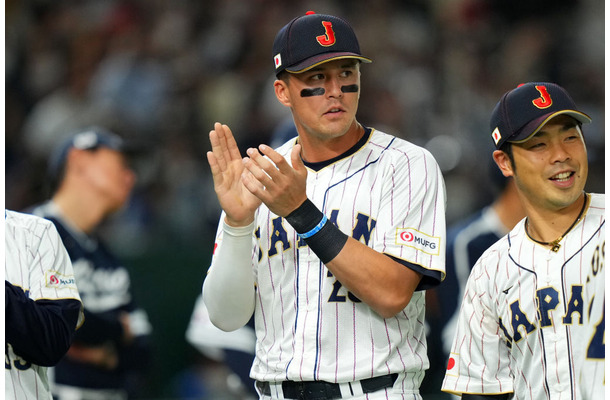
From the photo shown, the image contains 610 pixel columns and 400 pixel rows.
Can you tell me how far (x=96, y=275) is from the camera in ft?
16.7

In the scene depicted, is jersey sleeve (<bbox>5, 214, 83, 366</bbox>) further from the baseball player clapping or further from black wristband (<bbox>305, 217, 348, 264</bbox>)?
black wristband (<bbox>305, 217, 348, 264</bbox>)

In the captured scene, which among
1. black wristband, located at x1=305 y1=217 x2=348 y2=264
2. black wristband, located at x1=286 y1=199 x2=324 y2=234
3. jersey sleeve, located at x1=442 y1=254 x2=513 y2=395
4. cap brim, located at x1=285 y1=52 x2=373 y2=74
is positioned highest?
cap brim, located at x1=285 y1=52 x2=373 y2=74

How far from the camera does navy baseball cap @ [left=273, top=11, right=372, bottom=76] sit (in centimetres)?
280

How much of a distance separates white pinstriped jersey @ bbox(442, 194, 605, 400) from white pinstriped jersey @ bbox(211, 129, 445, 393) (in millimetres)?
160

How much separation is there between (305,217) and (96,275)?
282cm

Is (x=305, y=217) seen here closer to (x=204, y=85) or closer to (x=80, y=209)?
(x=80, y=209)

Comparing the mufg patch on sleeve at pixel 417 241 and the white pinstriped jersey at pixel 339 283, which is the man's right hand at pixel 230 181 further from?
the mufg patch on sleeve at pixel 417 241

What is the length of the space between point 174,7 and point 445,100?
90.4 inches

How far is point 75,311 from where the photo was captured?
293 centimetres

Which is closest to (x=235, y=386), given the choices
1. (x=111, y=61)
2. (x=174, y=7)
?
(x=111, y=61)

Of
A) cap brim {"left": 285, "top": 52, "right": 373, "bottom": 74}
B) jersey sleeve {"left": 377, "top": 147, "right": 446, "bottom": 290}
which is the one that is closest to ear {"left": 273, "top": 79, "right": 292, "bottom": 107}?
cap brim {"left": 285, "top": 52, "right": 373, "bottom": 74}

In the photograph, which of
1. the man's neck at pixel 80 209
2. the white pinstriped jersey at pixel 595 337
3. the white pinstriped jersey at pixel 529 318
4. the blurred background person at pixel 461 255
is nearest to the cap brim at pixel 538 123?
the white pinstriped jersey at pixel 529 318

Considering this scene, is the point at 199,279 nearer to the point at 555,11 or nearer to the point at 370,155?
the point at 370,155

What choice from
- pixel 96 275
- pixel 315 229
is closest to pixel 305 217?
pixel 315 229
